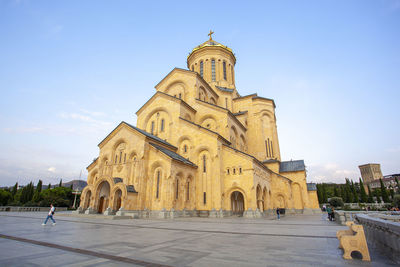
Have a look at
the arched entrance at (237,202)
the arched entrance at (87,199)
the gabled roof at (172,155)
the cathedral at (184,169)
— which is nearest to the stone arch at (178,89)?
the cathedral at (184,169)

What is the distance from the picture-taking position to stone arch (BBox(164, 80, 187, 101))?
28.5 metres

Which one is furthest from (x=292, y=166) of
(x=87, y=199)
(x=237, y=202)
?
(x=87, y=199)

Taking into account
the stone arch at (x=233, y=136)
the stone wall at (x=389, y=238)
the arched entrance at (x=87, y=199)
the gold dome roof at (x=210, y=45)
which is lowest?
the stone wall at (x=389, y=238)

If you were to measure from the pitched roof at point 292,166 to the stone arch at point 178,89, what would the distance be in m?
17.9

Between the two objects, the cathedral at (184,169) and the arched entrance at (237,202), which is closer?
the cathedral at (184,169)

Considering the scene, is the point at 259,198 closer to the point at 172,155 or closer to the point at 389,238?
the point at 172,155

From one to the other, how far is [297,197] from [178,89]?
2268 centimetres

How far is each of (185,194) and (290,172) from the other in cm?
1771

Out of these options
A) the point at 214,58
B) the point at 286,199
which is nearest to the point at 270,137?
the point at 286,199

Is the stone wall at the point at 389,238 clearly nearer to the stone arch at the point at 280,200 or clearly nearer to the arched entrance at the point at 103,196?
the arched entrance at the point at 103,196

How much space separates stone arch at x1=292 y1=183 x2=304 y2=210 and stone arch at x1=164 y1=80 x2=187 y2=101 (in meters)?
20.2

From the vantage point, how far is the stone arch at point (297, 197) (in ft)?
94.8

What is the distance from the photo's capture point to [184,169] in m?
20.3

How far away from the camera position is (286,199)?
27.7m
